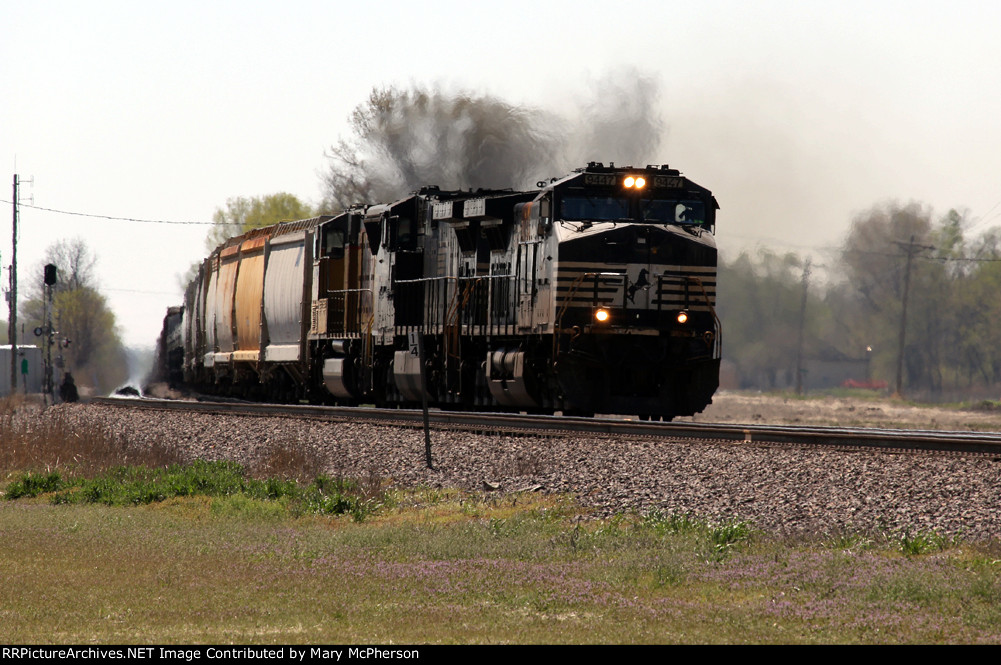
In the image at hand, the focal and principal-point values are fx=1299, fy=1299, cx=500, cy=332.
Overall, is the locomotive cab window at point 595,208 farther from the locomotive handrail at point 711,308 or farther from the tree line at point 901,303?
the tree line at point 901,303

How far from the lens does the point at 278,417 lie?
79.3ft

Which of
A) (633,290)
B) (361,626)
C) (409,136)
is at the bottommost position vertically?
(361,626)

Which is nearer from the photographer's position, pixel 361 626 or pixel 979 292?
pixel 361 626

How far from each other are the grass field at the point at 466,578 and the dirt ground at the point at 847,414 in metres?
24.8

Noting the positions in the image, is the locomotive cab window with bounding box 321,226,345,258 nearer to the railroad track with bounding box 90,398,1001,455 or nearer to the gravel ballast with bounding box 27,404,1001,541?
the railroad track with bounding box 90,398,1001,455

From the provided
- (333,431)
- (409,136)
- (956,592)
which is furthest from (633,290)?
(409,136)

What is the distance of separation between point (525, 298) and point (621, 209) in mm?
2112

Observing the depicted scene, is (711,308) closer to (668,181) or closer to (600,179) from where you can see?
(668,181)

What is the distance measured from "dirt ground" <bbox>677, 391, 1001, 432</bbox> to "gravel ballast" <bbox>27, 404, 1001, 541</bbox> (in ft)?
65.0

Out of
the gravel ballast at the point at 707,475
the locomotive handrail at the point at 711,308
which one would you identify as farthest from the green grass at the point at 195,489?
the locomotive handrail at the point at 711,308

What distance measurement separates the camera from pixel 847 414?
1918 inches

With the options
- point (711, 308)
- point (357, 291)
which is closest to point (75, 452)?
point (357, 291)
